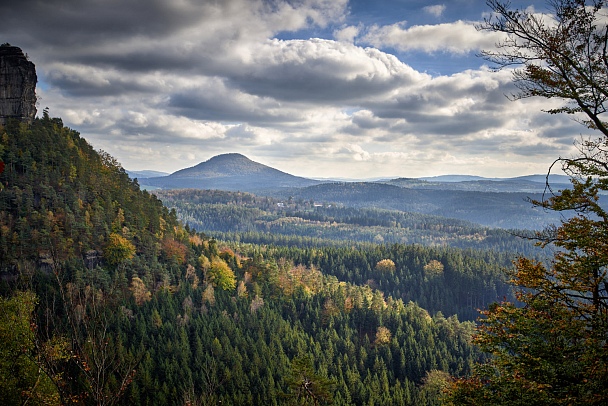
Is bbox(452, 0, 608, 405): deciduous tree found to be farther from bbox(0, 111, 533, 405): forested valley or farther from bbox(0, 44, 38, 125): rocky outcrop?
bbox(0, 44, 38, 125): rocky outcrop

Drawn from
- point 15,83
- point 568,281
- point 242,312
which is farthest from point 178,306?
point 568,281

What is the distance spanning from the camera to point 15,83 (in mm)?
86750

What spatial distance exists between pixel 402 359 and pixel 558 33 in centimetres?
7614

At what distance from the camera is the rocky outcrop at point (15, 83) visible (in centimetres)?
8606

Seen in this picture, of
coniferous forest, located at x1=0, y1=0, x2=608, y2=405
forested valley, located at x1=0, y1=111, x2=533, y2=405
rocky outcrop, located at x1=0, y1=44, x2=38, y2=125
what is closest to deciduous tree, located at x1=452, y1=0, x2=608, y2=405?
coniferous forest, located at x1=0, y1=0, x2=608, y2=405

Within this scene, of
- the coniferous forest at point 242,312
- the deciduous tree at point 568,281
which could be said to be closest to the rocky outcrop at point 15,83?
the coniferous forest at point 242,312

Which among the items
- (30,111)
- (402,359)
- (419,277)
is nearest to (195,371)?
(402,359)

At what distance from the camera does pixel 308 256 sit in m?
170

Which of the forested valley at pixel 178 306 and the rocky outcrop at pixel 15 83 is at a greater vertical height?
the rocky outcrop at pixel 15 83

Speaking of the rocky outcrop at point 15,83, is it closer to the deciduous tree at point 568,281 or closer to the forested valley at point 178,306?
the forested valley at point 178,306

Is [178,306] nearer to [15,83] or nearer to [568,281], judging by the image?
[15,83]

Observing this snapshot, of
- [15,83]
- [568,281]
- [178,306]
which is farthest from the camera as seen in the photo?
[15,83]

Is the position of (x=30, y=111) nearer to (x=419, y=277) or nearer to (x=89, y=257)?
(x=89, y=257)

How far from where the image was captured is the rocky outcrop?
86062 mm
